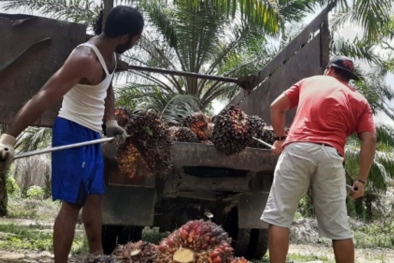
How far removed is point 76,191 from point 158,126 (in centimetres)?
97

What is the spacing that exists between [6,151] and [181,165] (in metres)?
1.76

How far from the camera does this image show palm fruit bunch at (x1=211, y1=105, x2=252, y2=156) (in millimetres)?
4398

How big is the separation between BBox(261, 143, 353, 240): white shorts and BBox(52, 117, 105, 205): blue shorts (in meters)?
1.15

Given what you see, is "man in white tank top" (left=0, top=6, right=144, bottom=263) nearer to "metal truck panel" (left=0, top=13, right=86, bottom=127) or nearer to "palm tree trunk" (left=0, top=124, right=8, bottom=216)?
"metal truck panel" (left=0, top=13, right=86, bottom=127)

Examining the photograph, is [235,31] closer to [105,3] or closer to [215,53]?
[215,53]

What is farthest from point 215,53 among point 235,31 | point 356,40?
point 356,40

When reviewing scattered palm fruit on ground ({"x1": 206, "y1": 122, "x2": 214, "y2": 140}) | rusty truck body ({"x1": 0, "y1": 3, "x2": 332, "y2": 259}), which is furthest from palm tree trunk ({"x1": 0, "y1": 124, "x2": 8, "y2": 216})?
scattered palm fruit on ground ({"x1": 206, "y1": 122, "x2": 214, "y2": 140})

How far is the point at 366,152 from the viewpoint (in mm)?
3814

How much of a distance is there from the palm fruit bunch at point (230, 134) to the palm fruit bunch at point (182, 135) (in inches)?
9.5

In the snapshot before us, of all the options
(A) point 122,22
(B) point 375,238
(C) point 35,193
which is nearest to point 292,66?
(A) point 122,22

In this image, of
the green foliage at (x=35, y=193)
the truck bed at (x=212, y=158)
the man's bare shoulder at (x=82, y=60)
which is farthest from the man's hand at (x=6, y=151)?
the green foliage at (x=35, y=193)

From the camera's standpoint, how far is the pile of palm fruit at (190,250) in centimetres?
299

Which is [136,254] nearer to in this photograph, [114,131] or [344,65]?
[114,131]

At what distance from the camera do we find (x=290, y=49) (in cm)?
589
